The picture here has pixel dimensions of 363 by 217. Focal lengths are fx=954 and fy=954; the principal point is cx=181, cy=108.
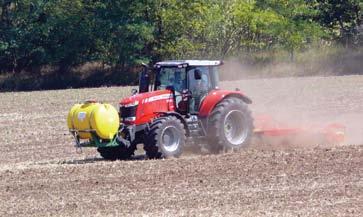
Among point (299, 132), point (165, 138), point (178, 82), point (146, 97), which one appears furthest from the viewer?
point (299, 132)

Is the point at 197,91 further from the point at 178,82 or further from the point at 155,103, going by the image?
the point at 155,103

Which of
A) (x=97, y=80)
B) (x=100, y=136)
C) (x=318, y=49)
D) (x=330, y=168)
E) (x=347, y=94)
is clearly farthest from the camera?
(x=318, y=49)

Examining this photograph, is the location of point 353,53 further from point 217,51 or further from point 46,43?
point 46,43

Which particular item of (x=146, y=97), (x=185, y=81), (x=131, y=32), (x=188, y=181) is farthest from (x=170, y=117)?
(x=131, y=32)

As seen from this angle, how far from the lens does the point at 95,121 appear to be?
16.7m

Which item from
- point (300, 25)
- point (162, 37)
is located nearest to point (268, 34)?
point (300, 25)

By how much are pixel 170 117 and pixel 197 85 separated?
1060 mm

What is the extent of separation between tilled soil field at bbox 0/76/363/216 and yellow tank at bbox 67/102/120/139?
1.82 feet

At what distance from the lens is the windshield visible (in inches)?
703

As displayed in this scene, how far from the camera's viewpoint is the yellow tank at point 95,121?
1672 cm

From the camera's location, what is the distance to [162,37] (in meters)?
50.0

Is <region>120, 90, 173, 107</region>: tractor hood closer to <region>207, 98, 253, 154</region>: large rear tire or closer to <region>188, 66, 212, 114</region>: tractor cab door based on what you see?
<region>188, 66, 212, 114</region>: tractor cab door

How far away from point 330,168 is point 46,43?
36498 millimetres

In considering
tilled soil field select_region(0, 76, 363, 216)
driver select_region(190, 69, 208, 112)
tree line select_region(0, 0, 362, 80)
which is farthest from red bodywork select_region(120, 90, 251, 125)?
tree line select_region(0, 0, 362, 80)
